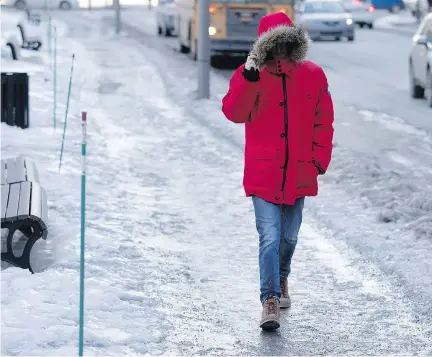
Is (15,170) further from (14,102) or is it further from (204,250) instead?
(14,102)

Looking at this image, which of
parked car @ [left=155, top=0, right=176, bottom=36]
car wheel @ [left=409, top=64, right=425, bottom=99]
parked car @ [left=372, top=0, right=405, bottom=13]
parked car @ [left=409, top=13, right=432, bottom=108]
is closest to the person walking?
parked car @ [left=409, top=13, right=432, bottom=108]

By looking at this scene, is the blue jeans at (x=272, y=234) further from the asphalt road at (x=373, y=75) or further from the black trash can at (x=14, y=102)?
the asphalt road at (x=373, y=75)

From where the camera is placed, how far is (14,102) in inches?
577

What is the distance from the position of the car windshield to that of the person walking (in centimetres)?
3176

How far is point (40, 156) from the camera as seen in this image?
12438 millimetres

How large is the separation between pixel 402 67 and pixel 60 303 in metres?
22.0

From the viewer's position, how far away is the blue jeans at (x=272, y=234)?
21.7ft

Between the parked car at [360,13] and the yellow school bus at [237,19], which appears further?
the parked car at [360,13]

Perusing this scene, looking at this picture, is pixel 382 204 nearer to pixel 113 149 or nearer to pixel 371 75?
pixel 113 149

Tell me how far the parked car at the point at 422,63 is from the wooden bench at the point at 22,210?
1126cm

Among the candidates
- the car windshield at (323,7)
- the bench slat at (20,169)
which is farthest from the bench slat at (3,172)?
the car windshield at (323,7)

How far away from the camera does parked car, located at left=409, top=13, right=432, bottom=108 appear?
1931 cm

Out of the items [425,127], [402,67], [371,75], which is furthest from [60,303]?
[402,67]

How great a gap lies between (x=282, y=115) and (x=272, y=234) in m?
0.71
